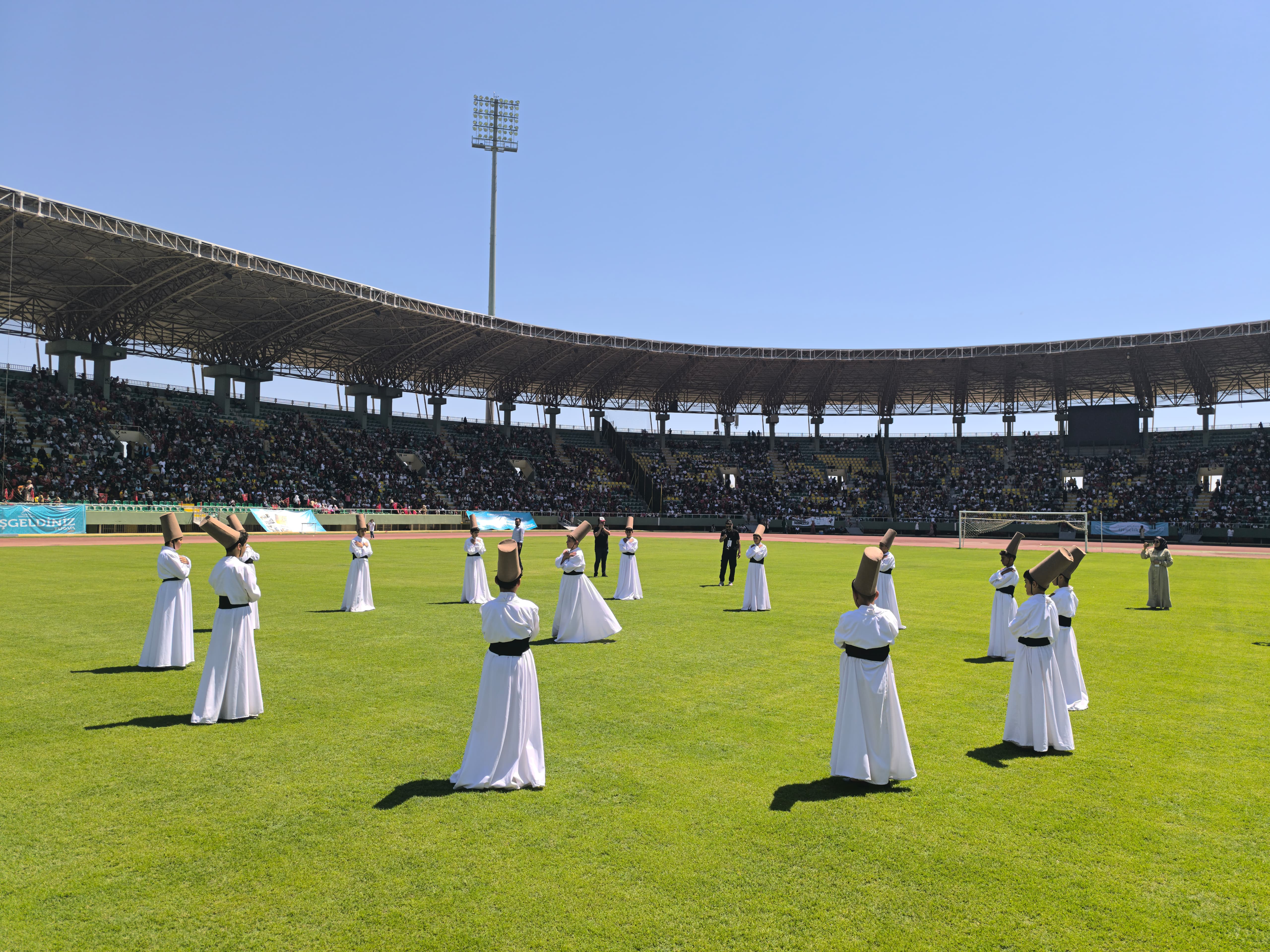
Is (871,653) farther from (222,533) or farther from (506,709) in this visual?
(222,533)

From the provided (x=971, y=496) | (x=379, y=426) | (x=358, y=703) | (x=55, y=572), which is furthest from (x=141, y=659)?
(x=971, y=496)

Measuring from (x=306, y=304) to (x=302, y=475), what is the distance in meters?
12.5

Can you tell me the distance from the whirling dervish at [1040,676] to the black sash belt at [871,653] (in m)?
1.96

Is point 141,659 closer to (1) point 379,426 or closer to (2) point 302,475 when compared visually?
(2) point 302,475

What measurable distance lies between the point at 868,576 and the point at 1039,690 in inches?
105

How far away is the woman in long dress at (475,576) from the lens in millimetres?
18453

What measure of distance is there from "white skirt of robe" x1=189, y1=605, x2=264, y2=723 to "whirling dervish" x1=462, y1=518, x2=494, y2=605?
9.35 m

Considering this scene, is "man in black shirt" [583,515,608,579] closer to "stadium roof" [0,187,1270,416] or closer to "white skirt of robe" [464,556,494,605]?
"white skirt of robe" [464,556,494,605]

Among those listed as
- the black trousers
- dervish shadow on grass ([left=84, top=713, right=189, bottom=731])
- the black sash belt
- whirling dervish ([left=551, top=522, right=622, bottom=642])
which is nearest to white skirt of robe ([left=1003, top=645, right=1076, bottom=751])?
the black sash belt

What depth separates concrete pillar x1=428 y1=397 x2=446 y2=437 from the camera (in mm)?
69062

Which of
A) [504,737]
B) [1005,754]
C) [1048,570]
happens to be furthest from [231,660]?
[1048,570]

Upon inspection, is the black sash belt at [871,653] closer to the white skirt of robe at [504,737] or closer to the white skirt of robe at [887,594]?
the white skirt of robe at [504,737]

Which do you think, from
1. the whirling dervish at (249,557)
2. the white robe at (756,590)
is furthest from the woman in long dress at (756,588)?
the whirling dervish at (249,557)

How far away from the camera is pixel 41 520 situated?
124 feet
